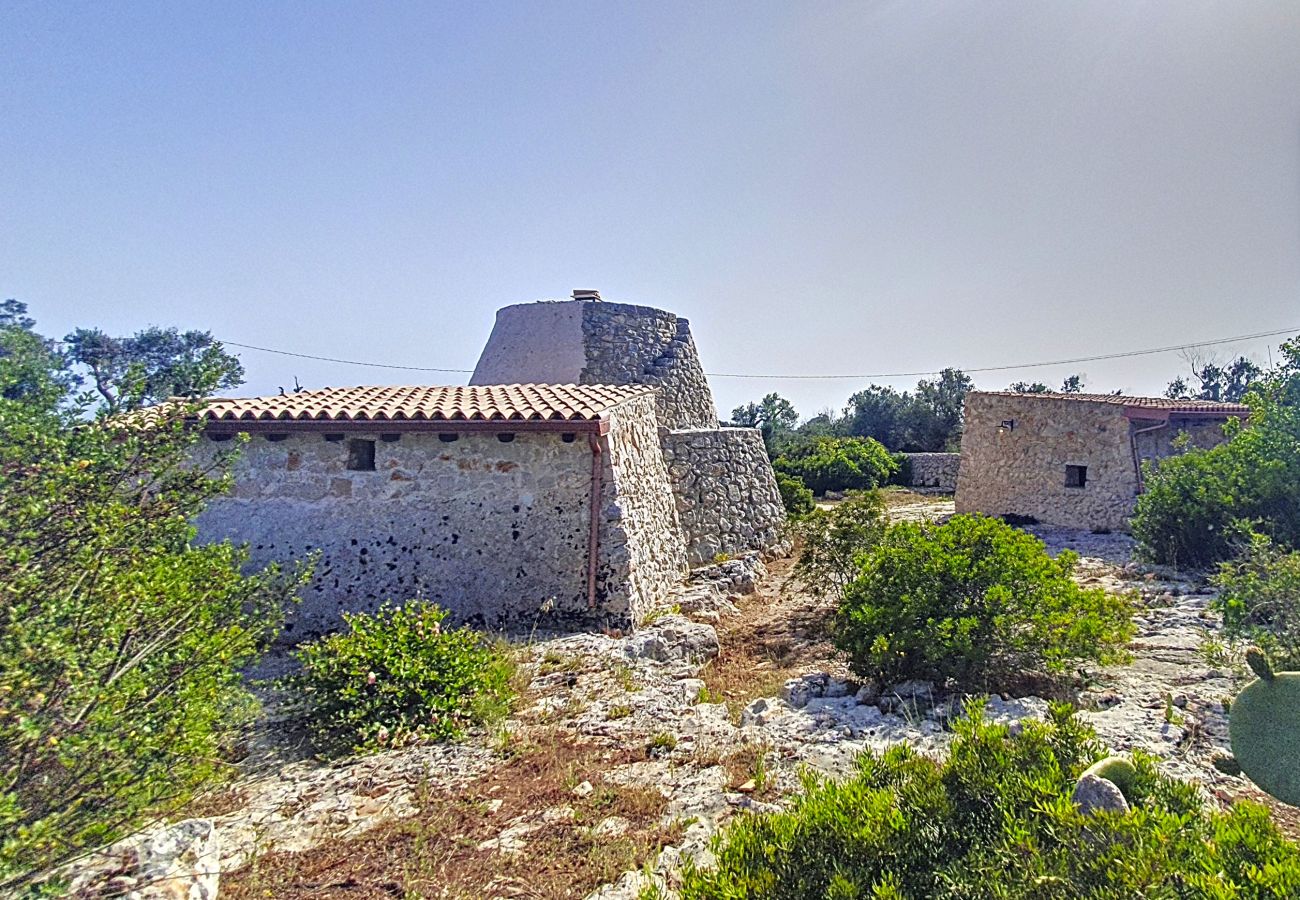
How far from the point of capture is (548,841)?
3873 mm

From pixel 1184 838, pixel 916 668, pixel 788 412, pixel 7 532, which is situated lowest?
pixel 916 668

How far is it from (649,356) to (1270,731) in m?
11.5

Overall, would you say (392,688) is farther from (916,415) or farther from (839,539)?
(916,415)

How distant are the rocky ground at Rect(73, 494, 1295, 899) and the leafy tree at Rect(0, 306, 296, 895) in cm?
59

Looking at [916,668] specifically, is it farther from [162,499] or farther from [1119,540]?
[1119,540]

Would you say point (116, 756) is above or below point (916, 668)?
above

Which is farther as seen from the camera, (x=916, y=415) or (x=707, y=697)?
(x=916, y=415)

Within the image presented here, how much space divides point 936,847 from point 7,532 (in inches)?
164

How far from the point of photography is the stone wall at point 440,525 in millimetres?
8273

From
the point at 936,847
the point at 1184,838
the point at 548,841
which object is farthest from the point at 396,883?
the point at 1184,838

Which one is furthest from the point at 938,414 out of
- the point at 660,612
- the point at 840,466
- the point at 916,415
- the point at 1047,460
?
the point at 660,612

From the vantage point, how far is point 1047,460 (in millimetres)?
16688

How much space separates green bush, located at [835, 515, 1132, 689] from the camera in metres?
5.54

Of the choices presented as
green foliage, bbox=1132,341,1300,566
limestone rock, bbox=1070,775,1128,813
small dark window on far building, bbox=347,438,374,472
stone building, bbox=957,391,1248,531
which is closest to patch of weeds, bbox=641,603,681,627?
small dark window on far building, bbox=347,438,374,472
